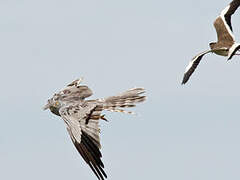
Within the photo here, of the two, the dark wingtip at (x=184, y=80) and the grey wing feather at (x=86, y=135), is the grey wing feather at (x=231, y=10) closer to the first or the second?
the dark wingtip at (x=184, y=80)

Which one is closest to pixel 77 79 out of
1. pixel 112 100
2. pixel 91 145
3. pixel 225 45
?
pixel 112 100

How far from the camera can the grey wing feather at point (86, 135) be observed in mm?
21156

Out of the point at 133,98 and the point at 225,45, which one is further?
the point at 225,45

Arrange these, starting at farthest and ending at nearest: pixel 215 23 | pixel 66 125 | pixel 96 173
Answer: pixel 215 23 < pixel 66 125 < pixel 96 173

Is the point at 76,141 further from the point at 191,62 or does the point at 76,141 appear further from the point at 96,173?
the point at 191,62

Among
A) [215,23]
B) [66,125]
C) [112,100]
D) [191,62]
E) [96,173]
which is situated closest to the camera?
[96,173]

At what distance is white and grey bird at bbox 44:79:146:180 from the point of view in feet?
69.9

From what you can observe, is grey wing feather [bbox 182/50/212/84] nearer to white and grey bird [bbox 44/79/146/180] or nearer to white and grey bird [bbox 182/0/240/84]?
white and grey bird [bbox 182/0/240/84]

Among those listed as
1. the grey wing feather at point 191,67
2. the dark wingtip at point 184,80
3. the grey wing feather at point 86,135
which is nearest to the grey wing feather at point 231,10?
the grey wing feather at point 191,67

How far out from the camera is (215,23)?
2903 centimetres

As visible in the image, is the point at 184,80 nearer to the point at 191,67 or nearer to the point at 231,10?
the point at 191,67

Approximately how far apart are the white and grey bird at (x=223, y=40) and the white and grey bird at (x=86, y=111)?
1826mm

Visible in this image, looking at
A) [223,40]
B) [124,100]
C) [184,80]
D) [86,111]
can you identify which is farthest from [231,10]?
[86,111]

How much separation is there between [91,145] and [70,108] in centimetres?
247
